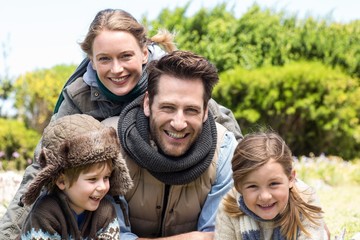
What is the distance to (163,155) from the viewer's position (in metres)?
4.14

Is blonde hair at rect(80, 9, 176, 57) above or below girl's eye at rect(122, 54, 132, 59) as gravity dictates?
above

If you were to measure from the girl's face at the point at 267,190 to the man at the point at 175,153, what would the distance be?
0.44 meters

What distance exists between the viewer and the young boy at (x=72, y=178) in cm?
372

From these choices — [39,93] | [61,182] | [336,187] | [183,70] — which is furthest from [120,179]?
[39,93]

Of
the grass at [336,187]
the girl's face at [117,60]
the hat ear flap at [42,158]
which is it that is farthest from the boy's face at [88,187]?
the grass at [336,187]

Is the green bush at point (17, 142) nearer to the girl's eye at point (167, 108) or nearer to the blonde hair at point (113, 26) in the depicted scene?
the blonde hair at point (113, 26)

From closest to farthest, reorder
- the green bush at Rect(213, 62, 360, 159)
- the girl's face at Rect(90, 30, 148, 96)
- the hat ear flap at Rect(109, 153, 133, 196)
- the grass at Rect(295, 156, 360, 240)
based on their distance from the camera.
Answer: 1. the hat ear flap at Rect(109, 153, 133, 196)
2. the girl's face at Rect(90, 30, 148, 96)
3. the grass at Rect(295, 156, 360, 240)
4. the green bush at Rect(213, 62, 360, 159)

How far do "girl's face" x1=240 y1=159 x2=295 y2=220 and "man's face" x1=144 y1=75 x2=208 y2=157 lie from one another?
493 millimetres

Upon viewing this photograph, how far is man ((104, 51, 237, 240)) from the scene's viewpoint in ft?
13.5

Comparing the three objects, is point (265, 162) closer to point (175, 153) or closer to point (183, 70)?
point (175, 153)

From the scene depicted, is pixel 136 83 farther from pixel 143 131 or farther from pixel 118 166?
pixel 118 166

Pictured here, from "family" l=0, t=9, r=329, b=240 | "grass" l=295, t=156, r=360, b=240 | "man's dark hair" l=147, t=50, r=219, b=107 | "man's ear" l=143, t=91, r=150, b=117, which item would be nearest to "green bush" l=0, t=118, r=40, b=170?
"grass" l=295, t=156, r=360, b=240

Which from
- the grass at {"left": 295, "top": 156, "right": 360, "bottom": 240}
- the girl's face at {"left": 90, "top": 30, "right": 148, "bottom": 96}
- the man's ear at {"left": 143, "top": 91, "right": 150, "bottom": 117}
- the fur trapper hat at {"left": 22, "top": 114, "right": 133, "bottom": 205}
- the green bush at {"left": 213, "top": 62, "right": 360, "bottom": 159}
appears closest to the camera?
the fur trapper hat at {"left": 22, "top": 114, "right": 133, "bottom": 205}

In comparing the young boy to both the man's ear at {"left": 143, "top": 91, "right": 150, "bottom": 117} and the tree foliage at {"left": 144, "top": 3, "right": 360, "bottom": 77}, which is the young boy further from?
the tree foliage at {"left": 144, "top": 3, "right": 360, "bottom": 77}
